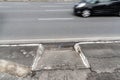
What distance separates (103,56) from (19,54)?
8.65ft

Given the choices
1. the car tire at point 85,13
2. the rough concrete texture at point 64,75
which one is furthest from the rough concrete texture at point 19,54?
the car tire at point 85,13

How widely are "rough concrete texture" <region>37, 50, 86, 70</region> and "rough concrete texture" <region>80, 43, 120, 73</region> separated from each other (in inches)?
14.0

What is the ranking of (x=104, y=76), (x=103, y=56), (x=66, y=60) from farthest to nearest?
(x=103, y=56), (x=66, y=60), (x=104, y=76)

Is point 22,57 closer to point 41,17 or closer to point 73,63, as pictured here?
point 73,63

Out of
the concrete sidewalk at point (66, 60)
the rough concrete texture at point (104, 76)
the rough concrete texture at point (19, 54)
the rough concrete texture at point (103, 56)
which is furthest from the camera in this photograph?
the rough concrete texture at point (19, 54)

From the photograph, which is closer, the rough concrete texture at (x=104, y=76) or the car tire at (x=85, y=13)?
the rough concrete texture at (x=104, y=76)

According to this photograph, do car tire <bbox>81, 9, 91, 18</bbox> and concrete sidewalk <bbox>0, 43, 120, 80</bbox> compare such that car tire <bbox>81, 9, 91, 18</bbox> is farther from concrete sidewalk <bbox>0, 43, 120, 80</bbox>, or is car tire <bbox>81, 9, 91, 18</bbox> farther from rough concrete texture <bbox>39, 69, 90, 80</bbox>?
rough concrete texture <bbox>39, 69, 90, 80</bbox>

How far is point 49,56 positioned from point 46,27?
427cm

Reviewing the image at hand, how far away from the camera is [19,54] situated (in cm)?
629

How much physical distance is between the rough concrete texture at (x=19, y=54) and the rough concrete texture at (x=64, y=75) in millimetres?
711

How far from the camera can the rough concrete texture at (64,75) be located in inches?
196

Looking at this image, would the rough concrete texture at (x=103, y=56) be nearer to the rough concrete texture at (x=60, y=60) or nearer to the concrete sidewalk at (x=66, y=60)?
the concrete sidewalk at (x=66, y=60)

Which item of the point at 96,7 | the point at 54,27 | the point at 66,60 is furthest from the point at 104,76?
the point at 96,7

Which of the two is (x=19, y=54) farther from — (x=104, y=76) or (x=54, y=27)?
(x=54, y=27)
